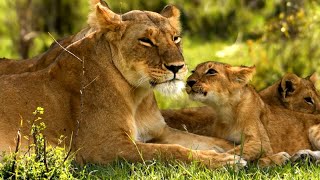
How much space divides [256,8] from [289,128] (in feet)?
24.2

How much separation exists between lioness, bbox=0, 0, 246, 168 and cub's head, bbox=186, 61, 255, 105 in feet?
1.06

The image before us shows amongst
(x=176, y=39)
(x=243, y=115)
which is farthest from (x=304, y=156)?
(x=176, y=39)

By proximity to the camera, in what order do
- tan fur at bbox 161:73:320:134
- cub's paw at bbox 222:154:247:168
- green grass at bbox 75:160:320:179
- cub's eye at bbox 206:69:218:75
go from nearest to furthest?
green grass at bbox 75:160:320:179 < cub's paw at bbox 222:154:247:168 < cub's eye at bbox 206:69:218:75 < tan fur at bbox 161:73:320:134

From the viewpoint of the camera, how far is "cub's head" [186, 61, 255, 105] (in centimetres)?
707

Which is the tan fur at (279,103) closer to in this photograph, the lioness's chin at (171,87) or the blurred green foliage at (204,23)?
the lioness's chin at (171,87)

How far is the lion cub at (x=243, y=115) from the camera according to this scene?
278 inches

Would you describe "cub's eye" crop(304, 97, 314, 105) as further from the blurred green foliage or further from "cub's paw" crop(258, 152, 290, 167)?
the blurred green foliage

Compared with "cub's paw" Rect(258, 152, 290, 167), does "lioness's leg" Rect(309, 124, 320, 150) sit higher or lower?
lower

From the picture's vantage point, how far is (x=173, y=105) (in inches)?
374

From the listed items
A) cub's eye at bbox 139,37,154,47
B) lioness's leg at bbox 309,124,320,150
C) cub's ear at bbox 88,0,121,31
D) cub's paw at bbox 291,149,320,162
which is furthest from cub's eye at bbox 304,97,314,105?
cub's ear at bbox 88,0,121,31

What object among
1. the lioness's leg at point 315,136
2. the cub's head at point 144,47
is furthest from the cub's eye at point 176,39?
the lioness's leg at point 315,136

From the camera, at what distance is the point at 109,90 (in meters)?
6.74

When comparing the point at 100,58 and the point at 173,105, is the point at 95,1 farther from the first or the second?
the point at 173,105

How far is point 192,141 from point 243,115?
1.35 ft
